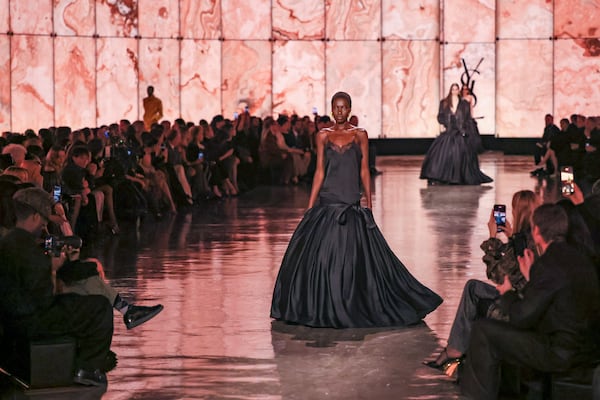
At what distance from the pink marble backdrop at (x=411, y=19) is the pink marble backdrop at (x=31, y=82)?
29.9 feet

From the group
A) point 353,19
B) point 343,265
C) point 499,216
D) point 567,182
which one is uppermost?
point 353,19

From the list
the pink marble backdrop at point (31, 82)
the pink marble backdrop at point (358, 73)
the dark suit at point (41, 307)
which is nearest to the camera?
the dark suit at point (41, 307)

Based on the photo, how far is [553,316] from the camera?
6.34 meters

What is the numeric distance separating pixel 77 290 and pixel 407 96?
2736 centimetres

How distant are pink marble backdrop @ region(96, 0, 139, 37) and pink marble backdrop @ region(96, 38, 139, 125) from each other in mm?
188

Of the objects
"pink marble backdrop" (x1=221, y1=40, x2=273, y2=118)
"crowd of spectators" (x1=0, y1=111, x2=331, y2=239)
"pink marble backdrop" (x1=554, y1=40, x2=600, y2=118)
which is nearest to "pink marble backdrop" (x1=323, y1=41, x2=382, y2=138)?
"pink marble backdrop" (x1=221, y1=40, x2=273, y2=118)

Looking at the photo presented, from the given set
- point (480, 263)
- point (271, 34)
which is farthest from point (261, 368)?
point (271, 34)

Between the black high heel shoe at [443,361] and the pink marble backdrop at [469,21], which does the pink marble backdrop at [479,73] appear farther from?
the black high heel shoe at [443,361]

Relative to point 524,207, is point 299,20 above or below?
above

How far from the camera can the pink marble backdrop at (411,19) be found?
1346 inches

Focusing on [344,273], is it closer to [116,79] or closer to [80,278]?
[80,278]

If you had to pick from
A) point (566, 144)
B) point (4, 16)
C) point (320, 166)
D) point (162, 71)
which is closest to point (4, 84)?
point (4, 16)

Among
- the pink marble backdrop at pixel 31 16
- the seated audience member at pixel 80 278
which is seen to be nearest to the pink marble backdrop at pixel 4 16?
the pink marble backdrop at pixel 31 16

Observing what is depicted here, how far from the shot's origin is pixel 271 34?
33.4 metres
